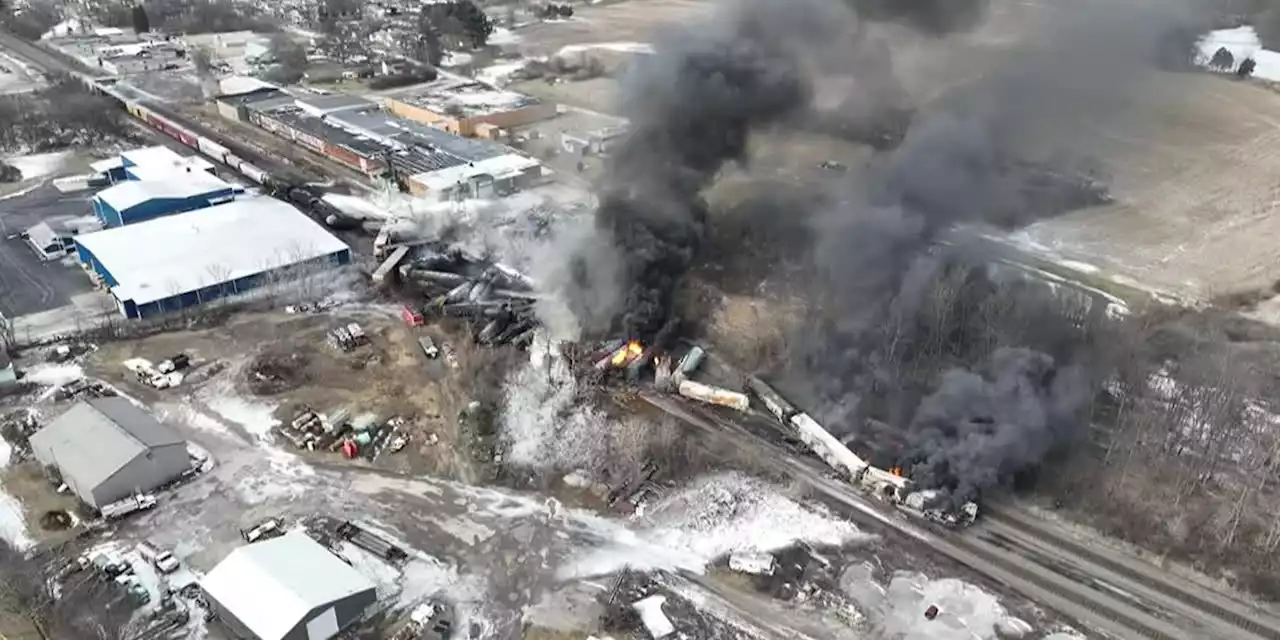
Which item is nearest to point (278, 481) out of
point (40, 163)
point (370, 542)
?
point (370, 542)

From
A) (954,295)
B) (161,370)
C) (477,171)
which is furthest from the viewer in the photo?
(477,171)

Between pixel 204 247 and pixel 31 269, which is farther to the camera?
pixel 31 269

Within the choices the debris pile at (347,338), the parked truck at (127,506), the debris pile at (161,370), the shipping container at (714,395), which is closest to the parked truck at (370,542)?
the parked truck at (127,506)

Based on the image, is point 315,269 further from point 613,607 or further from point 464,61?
point 464,61

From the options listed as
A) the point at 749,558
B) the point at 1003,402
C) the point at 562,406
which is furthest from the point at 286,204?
the point at 1003,402

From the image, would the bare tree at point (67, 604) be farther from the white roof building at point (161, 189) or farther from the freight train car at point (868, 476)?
the white roof building at point (161, 189)

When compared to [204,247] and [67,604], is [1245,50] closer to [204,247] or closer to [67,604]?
[204,247]
